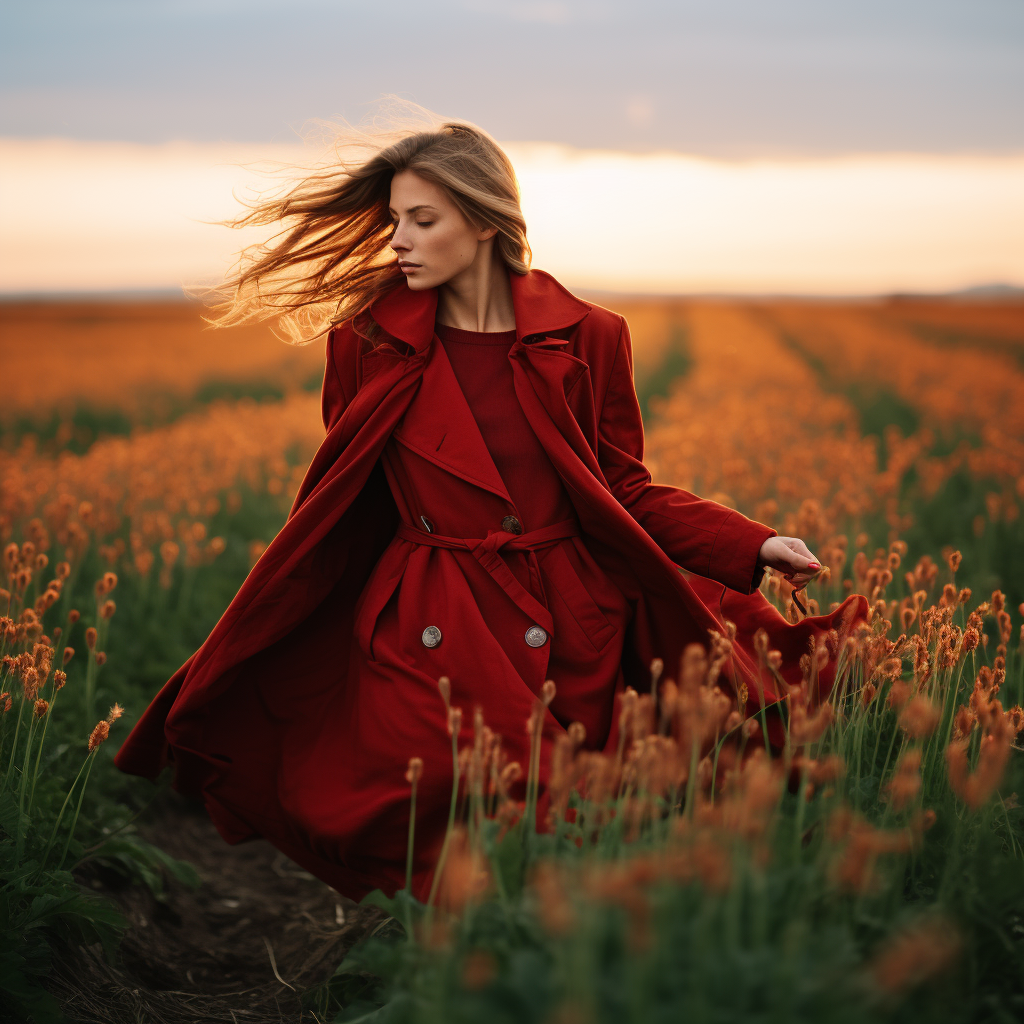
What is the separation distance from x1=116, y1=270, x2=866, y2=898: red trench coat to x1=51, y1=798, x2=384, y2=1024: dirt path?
1.24 feet

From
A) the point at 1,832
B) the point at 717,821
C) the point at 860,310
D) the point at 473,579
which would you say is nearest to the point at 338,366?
the point at 473,579

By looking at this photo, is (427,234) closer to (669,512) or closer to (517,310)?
(517,310)

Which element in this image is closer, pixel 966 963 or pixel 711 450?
pixel 966 963

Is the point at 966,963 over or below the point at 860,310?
below

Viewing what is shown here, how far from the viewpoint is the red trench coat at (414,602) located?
→ 2609mm

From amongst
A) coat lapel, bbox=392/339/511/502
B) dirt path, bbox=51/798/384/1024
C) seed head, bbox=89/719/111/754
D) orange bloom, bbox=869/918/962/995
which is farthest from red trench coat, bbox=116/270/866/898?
orange bloom, bbox=869/918/962/995

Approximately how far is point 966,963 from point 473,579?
148 cm

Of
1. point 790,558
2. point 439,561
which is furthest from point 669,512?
point 439,561

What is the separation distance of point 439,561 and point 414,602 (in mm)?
141

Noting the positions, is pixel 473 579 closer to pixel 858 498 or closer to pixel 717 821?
pixel 717 821

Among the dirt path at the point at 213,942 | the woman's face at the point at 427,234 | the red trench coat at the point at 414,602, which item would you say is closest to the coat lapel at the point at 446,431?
the red trench coat at the point at 414,602

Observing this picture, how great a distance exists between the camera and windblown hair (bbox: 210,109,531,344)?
9.31 ft

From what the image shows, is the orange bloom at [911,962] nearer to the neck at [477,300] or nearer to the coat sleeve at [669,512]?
the coat sleeve at [669,512]

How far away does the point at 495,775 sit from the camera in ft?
5.60
